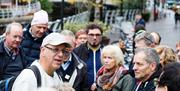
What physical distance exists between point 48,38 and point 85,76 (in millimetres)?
1958

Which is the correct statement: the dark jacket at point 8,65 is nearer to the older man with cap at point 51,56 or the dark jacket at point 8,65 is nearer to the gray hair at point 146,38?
the gray hair at point 146,38

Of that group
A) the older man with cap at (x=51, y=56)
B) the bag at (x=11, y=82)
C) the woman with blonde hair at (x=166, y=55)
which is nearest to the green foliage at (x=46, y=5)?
the woman with blonde hair at (x=166, y=55)

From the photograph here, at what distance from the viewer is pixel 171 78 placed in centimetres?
378

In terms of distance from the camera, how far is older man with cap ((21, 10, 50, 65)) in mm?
7113

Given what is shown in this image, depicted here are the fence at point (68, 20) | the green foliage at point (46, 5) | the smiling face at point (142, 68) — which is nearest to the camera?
the smiling face at point (142, 68)

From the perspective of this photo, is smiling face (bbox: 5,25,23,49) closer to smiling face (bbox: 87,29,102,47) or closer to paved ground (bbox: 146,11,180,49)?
smiling face (bbox: 87,29,102,47)

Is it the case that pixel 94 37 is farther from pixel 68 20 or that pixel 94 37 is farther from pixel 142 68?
pixel 68 20

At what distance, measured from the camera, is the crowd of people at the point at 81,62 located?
4.58 m

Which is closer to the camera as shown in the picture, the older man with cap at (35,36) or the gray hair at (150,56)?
the gray hair at (150,56)

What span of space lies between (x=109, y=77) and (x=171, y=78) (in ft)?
8.72

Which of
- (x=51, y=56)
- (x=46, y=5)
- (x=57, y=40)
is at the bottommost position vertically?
(x=46, y=5)

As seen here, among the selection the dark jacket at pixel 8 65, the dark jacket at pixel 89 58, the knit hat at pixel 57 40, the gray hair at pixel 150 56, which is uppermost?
the knit hat at pixel 57 40

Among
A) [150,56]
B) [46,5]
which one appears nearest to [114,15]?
[46,5]

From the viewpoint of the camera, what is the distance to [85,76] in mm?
6633
